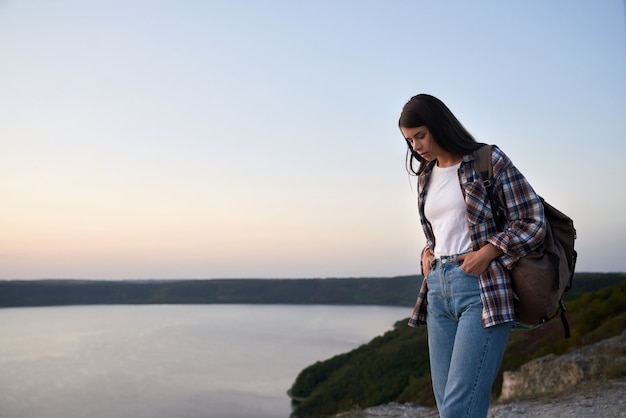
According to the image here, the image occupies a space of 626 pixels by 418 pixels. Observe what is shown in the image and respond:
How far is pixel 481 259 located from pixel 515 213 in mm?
172

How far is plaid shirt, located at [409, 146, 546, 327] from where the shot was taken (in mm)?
1759

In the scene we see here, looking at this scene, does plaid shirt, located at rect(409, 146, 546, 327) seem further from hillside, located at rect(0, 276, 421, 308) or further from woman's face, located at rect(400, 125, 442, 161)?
hillside, located at rect(0, 276, 421, 308)

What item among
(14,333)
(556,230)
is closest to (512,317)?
(556,230)

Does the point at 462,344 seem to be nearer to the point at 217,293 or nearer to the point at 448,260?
the point at 448,260

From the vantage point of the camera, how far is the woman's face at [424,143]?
6.52ft

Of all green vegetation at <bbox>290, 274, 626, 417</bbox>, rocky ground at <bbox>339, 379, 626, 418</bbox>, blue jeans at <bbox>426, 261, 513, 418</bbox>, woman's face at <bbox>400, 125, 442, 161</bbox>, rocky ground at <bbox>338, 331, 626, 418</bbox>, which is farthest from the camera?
green vegetation at <bbox>290, 274, 626, 417</bbox>

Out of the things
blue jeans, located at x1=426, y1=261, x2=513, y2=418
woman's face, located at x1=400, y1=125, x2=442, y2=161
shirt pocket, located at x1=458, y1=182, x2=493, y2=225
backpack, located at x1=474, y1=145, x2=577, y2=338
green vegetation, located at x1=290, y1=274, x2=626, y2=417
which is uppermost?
woman's face, located at x1=400, y1=125, x2=442, y2=161

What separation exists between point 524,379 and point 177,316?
259ft

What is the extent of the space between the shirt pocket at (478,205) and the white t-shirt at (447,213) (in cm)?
5

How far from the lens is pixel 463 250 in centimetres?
189

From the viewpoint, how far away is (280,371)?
4566cm

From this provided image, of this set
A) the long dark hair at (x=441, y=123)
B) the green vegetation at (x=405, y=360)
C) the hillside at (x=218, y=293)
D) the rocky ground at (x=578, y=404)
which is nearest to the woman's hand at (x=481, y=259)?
the long dark hair at (x=441, y=123)

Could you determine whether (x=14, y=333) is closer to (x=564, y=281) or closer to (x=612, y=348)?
(x=612, y=348)

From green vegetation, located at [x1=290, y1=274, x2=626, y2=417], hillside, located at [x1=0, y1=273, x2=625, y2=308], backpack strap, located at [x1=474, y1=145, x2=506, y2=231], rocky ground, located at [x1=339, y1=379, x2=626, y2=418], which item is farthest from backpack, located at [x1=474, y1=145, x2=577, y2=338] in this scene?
hillside, located at [x1=0, y1=273, x2=625, y2=308]
